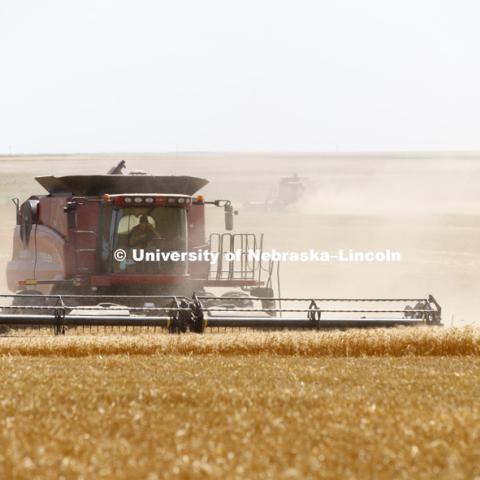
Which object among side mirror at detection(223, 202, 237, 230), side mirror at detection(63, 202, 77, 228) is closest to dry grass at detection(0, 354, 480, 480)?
side mirror at detection(63, 202, 77, 228)

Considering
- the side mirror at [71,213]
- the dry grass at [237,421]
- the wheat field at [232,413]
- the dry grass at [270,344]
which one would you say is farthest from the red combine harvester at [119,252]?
the dry grass at [237,421]

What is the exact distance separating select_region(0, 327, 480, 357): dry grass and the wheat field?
0.09 ft

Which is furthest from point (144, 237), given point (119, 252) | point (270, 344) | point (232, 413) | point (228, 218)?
point (232, 413)

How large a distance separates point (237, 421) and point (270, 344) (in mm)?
4415

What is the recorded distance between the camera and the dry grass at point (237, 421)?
450cm

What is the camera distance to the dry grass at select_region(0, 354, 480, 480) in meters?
4.50

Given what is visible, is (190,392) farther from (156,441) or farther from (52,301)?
(52,301)

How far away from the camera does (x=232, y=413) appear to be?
5824 millimetres

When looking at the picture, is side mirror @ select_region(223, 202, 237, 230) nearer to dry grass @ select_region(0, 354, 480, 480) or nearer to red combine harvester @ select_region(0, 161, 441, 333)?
red combine harvester @ select_region(0, 161, 441, 333)

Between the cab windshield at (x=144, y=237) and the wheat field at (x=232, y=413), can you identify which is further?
the cab windshield at (x=144, y=237)

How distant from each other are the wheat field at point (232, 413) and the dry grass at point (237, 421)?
0.04 feet

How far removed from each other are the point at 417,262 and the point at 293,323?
1846cm

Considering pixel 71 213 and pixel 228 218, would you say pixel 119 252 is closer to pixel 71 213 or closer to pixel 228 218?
pixel 71 213

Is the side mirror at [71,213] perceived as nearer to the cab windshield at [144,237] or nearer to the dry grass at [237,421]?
the cab windshield at [144,237]
